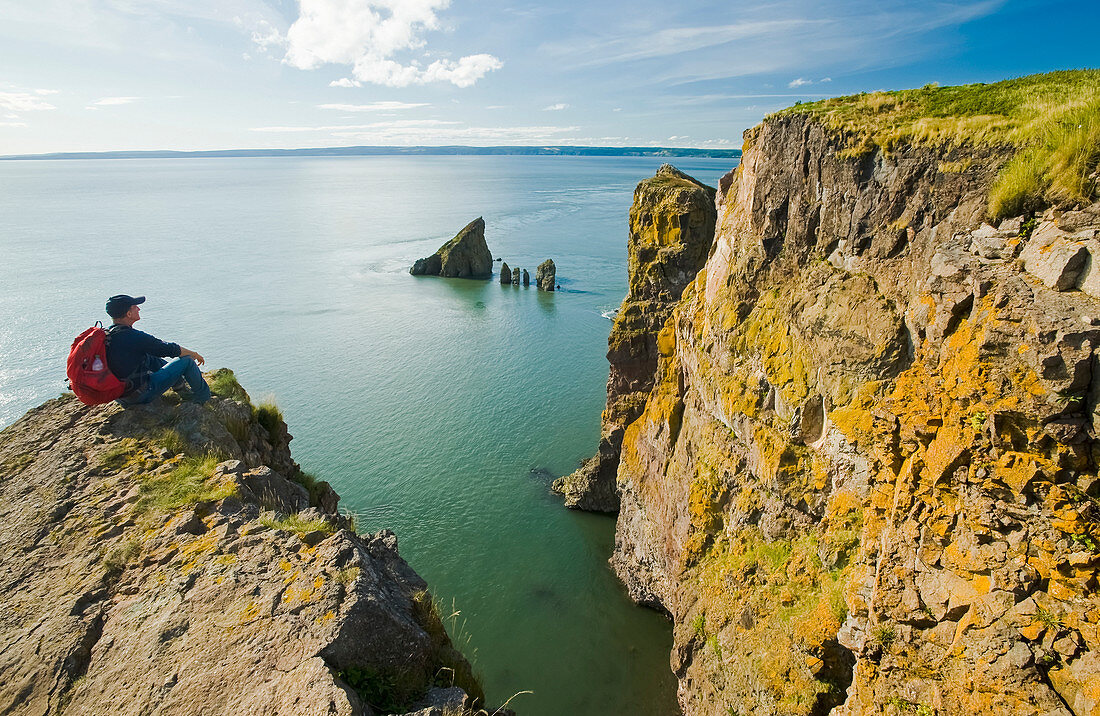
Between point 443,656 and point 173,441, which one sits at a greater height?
point 173,441

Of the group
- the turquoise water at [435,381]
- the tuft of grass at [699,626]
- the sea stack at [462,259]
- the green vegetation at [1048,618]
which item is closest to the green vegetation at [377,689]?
the green vegetation at [1048,618]

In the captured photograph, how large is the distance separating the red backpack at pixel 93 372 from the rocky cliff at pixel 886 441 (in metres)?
12.1

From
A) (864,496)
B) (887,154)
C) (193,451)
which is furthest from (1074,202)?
(193,451)

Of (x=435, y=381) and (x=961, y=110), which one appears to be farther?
(x=435, y=381)

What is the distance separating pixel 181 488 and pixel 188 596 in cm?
221

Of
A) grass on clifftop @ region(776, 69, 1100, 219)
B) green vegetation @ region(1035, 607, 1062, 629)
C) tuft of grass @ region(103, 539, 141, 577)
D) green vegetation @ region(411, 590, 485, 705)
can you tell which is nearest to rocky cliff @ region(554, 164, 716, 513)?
grass on clifftop @ region(776, 69, 1100, 219)

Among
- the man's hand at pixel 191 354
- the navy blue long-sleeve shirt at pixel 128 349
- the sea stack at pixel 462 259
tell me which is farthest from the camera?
the sea stack at pixel 462 259

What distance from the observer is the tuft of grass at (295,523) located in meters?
7.00

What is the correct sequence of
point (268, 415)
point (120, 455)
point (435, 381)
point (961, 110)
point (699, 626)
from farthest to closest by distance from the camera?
1. point (435, 381)
2. point (699, 626)
3. point (268, 415)
4. point (961, 110)
5. point (120, 455)

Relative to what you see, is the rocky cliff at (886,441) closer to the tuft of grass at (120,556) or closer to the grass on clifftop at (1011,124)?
the grass on clifftop at (1011,124)

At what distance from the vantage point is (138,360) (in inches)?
356

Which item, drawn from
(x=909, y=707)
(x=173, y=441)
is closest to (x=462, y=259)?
(x=173, y=441)

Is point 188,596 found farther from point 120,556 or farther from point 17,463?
point 17,463

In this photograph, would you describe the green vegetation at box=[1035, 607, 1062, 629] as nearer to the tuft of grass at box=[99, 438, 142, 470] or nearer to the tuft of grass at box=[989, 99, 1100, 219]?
the tuft of grass at box=[989, 99, 1100, 219]
